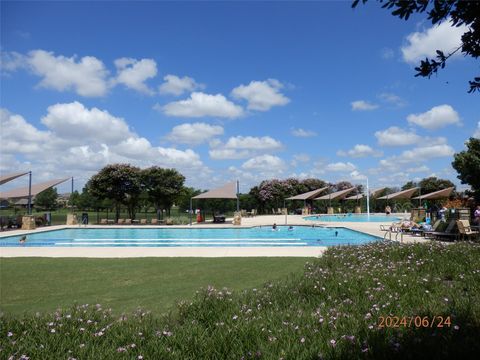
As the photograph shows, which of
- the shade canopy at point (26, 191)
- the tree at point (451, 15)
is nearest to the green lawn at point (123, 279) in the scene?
the tree at point (451, 15)

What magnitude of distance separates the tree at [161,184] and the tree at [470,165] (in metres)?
20.7

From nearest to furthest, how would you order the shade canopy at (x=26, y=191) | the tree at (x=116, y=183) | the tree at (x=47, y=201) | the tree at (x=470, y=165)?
the tree at (x=470, y=165) → the shade canopy at (x=26, y=191) → the tree at (x=116, y=183) → the tree at (x=47, y=201)

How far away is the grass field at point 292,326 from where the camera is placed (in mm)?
3551

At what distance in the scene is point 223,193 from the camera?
31.3 metres

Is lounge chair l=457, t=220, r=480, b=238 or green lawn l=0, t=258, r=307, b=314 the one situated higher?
lounge chair l=457, t=220, r=480, b=238

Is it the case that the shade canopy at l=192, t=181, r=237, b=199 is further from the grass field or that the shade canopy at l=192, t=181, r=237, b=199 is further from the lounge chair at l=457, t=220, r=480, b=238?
the grass field

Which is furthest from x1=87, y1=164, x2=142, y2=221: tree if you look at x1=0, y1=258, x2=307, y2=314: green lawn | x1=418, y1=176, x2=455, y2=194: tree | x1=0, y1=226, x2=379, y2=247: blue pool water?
x1=418, y1=176, x2=455, y2=194: tree

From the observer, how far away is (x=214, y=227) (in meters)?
26.8

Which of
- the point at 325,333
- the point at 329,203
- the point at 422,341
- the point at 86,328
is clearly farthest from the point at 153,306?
the point at 329,203

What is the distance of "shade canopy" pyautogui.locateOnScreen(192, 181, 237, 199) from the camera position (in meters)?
30.9

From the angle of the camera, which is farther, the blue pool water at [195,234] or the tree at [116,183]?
the tree at [116,183]

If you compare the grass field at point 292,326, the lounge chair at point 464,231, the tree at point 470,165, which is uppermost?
the tree at point 470,165

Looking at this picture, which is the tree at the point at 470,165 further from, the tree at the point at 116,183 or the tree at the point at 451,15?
the tree at the point at 451,15

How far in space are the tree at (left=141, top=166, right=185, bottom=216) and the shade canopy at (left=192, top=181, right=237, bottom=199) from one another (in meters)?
2.74
